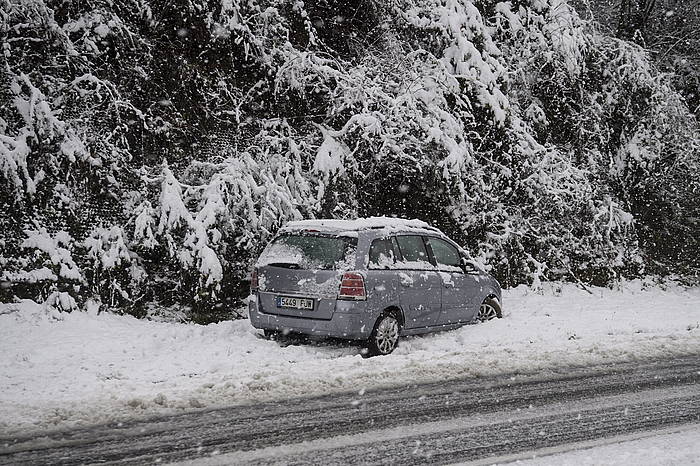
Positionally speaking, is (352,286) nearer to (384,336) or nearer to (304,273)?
(304,273)

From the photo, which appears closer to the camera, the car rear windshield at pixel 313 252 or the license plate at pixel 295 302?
the license plate at pixel 295 302

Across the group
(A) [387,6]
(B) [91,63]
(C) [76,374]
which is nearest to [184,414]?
(C) [76,374]

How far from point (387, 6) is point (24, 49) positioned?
722 cm

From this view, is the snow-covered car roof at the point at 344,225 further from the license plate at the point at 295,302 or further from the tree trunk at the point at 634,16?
the tree trunk at the point at 634,16

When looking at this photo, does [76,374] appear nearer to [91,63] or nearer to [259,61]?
[91,63]

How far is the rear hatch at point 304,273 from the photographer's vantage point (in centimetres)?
845

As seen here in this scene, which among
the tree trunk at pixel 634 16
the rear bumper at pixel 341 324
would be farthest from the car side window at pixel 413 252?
the tree trunk at pixel 634 16

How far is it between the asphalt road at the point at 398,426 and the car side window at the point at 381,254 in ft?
6.43

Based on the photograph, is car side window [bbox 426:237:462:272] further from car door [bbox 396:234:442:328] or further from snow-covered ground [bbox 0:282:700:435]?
snow-covered ground [bbox 0:282:700:435]

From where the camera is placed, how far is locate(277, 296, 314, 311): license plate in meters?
8.49

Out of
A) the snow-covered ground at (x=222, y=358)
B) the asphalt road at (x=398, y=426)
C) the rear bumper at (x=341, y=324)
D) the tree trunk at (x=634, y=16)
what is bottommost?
the asphalt road at (x=398, y=426)

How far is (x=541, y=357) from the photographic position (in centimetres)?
908

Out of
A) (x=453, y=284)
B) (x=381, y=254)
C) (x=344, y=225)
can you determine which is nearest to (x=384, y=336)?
(x=381, y=254)

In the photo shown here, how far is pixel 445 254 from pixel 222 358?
4032mm
